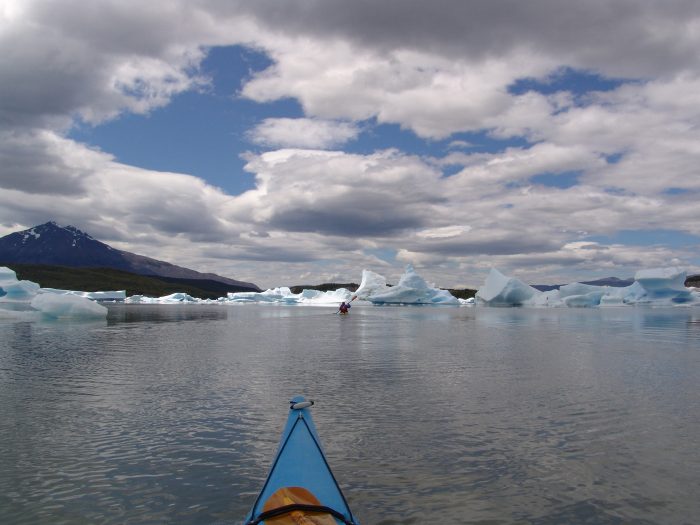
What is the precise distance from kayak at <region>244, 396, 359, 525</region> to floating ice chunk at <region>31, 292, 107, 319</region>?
43606 mm

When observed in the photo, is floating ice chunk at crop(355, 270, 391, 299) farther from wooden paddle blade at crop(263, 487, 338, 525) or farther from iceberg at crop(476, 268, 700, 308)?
wooden paddle blade at crop(263, 487, 338, 525)

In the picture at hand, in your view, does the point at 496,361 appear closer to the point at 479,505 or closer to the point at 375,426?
the point at 375,426

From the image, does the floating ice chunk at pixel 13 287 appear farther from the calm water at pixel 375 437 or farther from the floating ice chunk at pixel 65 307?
the calm water at pixel 375 437

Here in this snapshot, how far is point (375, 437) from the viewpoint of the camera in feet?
29.0

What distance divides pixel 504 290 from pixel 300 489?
8725cm

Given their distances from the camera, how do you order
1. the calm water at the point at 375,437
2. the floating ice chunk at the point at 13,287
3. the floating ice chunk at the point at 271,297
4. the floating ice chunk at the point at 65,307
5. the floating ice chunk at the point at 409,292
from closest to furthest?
1. the calm water at the point at 375,437
2. the floating ice chunk at the point at 65,307
3. the floating ice chunk at the point at 13,287
4. the floating ice chunk at the point at 409,292
5. the floating ice chunk at the point at 271,297

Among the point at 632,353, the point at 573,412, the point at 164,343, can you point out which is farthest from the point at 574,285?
the point at 573,412

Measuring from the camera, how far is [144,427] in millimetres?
9430

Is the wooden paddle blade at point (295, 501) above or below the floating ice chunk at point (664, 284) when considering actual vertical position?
below

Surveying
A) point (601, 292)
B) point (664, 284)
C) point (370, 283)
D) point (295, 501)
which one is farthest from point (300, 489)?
point (370, 283)

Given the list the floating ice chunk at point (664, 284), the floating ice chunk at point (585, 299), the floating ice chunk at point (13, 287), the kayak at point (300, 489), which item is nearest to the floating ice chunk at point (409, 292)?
the floating ice chunk at point (585, 299)

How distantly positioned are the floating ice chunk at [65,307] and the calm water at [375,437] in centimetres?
2839

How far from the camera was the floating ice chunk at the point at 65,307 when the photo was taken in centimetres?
4334

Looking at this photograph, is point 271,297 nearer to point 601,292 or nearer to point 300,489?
point 601,292
